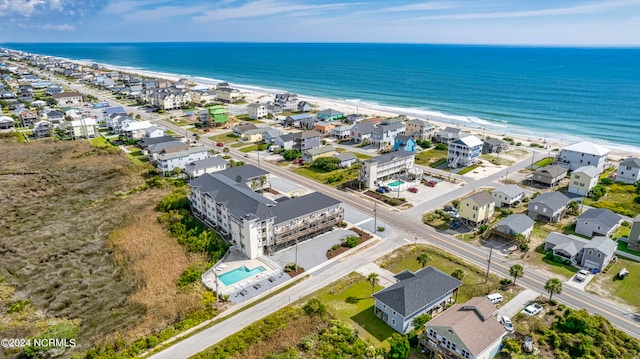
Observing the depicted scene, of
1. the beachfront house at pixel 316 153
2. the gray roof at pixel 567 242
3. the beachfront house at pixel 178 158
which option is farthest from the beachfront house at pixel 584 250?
the beachfront house at pixel 178 158

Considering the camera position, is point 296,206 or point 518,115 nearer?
point 296,206

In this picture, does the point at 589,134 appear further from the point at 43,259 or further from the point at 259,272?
the point at 43,259

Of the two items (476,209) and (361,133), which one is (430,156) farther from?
(476,209)

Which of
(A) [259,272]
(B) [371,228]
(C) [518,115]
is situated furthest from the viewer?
(C) [518,115]

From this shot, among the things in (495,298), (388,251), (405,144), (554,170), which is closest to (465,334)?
(495,298)

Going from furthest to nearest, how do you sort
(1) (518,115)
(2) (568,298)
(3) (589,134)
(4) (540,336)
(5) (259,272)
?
(1) (518,115) < (3) (589,134) < (5) (259,272) < (2) (568,298) < (4) (540,336)

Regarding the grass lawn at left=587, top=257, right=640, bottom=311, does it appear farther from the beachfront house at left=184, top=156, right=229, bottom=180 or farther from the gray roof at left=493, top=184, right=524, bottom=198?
the beachfront house at left=184, top=156, right=229, bottom=180

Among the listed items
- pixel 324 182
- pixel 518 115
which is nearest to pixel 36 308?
pixel 324 182

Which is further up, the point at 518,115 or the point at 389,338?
the point at 518,115
